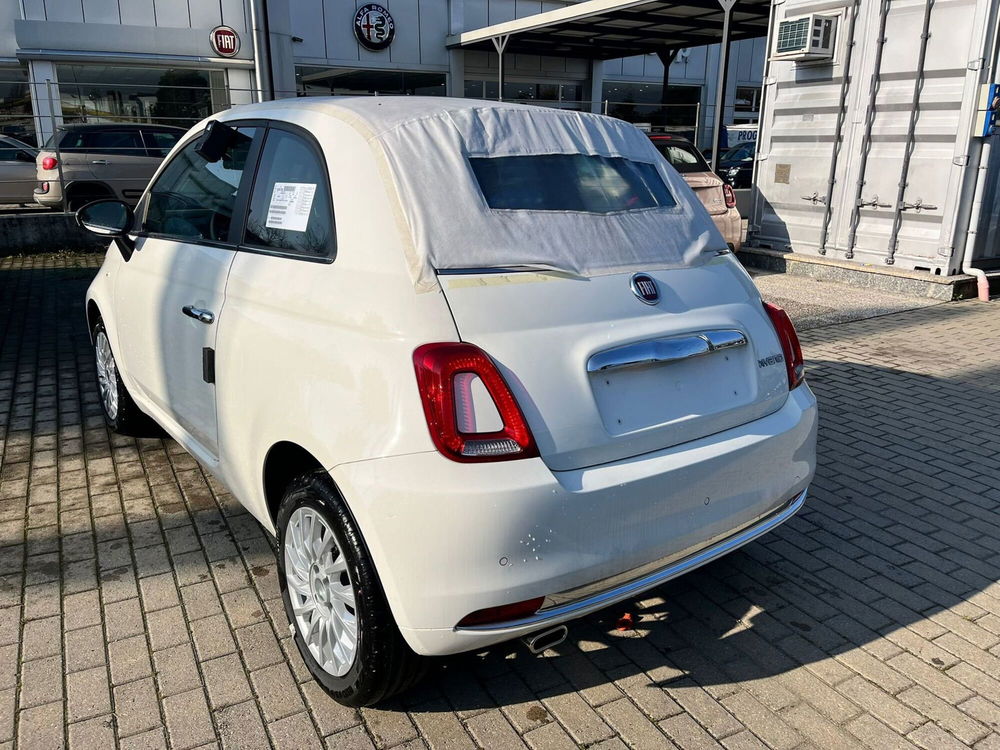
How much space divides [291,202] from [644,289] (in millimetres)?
1232

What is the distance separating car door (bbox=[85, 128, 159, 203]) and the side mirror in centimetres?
1009

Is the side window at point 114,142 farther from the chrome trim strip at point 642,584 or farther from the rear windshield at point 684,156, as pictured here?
the chrome trim strip at point 642,584

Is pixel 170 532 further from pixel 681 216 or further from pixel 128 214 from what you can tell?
pixel 681 216

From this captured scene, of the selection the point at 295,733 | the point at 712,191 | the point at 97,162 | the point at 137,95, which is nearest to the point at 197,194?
the point at 295,733

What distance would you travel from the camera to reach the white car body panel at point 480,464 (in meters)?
2.11

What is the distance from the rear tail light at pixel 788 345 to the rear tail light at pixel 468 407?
4.07 ft

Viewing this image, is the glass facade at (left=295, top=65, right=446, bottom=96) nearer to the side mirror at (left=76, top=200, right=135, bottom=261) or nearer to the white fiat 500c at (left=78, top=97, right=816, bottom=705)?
the side mirror at (left=76, top=200, right=135, bottom=261)

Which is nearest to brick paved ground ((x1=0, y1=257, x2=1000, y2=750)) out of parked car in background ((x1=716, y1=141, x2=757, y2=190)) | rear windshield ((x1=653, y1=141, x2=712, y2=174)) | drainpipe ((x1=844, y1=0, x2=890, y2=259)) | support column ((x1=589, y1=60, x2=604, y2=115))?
drainpipe ((x1=844, y1=0, x2=890, y2=259))

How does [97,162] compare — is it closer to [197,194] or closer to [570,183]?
[197,194]

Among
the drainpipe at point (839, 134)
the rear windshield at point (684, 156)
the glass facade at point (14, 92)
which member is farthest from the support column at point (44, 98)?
the drainpipe at point (839, 134)

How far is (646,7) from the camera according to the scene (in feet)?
48.3

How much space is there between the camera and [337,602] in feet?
8.13

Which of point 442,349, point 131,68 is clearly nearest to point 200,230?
point 442,349

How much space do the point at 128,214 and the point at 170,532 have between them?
1.56 meters
